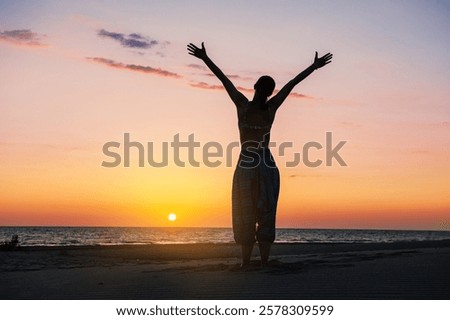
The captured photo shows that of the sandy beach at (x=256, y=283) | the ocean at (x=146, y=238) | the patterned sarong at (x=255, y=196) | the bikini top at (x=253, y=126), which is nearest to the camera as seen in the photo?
the sandy beach at (x=256, y=283)

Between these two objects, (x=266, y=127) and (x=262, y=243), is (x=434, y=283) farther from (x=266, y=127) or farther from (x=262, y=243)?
(x=266, y=127)

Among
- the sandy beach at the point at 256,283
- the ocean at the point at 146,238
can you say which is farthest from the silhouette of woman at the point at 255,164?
the ocean at the point at 146,238

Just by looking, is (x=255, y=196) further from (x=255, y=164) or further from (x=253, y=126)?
(x=253, y=126)

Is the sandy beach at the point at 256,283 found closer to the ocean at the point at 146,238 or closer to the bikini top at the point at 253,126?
the bikini top at the point at 253,126

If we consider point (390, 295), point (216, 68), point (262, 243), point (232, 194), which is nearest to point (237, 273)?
point (262, 243)

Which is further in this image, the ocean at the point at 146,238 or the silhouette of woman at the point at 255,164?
the ocean at the point at 146,238

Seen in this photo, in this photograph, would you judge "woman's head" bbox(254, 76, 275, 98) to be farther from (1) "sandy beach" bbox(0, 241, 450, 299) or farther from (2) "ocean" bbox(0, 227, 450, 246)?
(2) "ocean" bbox(0, 227, 450, 246)

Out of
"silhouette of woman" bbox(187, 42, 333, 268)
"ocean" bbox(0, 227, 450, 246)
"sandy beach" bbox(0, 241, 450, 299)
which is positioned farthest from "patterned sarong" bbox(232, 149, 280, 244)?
"ocean" bbox(0, 227, 450, 246)

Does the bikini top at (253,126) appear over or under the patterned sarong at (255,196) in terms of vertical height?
over

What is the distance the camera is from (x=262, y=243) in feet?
32.1

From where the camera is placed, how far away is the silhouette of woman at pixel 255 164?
377 inches

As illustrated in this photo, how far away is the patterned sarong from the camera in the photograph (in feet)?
31.4

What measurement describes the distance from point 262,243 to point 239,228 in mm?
494

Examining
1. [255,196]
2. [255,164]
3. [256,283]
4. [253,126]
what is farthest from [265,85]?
[256,283]
